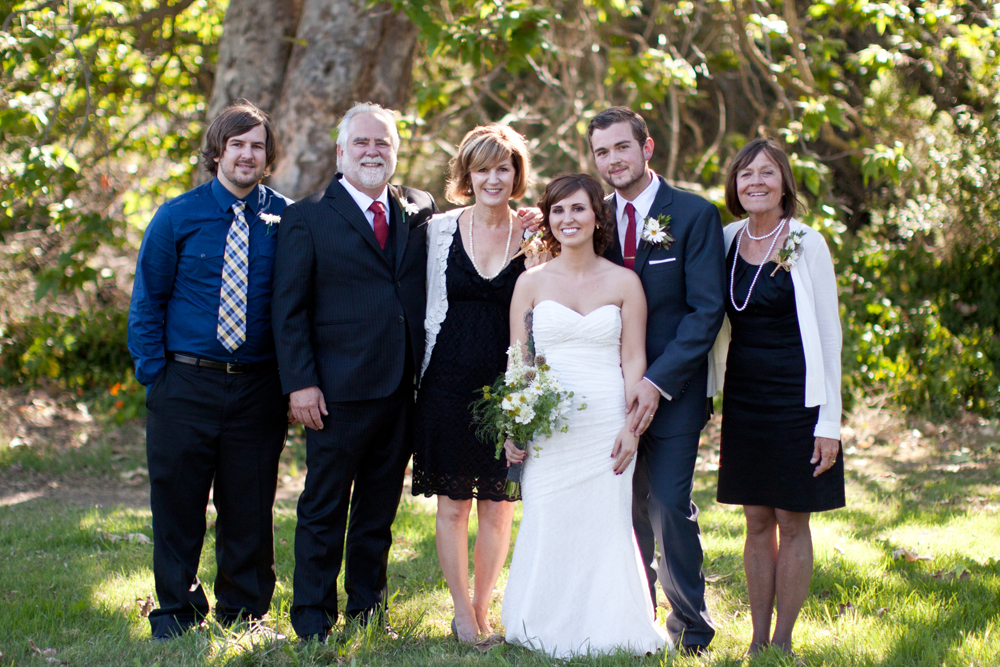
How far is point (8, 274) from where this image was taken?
9.22 meters

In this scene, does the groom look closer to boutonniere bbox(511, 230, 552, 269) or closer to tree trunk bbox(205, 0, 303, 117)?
boutonniere bbox(511, 230, 552, 269)

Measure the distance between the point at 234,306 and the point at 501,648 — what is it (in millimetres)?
1875

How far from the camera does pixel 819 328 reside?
340 cm

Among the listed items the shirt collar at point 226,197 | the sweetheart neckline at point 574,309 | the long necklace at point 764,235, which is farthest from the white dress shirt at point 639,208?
the shirt collar at point 226,197

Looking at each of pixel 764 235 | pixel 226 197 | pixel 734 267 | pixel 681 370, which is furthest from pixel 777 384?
pixel 226 197

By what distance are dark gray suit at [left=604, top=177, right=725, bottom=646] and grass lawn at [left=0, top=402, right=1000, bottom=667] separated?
34 centimetres

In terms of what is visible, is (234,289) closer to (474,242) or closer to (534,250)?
(474,242)

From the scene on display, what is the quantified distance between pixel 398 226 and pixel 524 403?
105 centimetres

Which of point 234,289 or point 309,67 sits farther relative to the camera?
point 309,67

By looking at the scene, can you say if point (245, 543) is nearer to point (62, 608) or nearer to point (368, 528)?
point (368, 528)

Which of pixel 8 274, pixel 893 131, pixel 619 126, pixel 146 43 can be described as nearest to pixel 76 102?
pixel 146 43

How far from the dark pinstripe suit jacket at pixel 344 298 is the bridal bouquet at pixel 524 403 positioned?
0.48 metres

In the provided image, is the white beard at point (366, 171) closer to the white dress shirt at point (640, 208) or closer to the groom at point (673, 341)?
the groom at point (673, 341)

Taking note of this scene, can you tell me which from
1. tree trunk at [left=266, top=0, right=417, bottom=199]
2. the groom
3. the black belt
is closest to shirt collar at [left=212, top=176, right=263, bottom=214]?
the black belt
